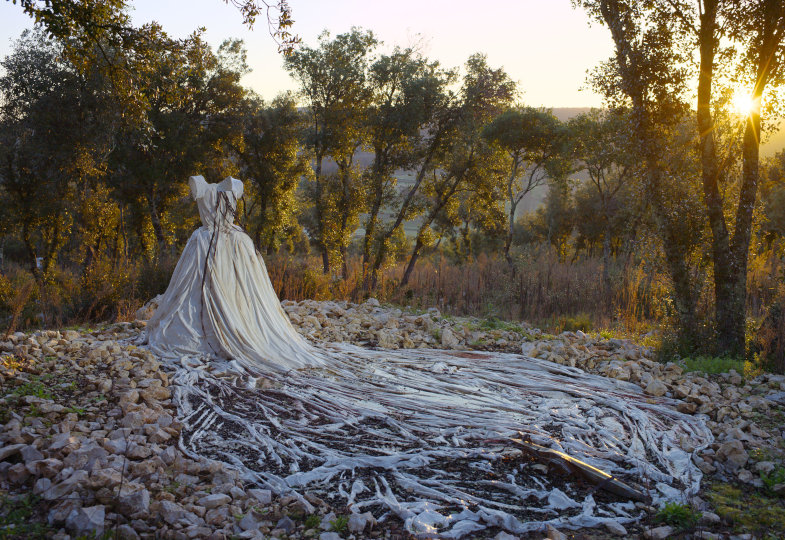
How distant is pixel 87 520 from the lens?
2.56 m

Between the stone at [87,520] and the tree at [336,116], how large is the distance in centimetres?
1466

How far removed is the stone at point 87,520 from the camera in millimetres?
2543

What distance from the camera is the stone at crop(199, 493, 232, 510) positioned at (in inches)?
113

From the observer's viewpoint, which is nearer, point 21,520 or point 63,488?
point 21,520

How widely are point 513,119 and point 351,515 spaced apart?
18.6 m

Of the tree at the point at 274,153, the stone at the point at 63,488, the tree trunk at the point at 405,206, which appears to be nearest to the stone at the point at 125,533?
the stone at the point at 63,488

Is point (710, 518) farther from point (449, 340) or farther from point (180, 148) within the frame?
point (180, 148)

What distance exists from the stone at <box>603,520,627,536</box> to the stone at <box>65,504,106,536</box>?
250 cm

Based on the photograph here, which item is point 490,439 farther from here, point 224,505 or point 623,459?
point 224,505

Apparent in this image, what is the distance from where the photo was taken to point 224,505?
290 centimetres

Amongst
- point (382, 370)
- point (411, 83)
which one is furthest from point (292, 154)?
point (382, 370)

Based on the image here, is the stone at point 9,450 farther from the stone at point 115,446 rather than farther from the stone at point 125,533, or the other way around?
the stone at point 125,533

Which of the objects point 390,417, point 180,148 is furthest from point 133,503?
point 180,148

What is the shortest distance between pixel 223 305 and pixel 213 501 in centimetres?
259
